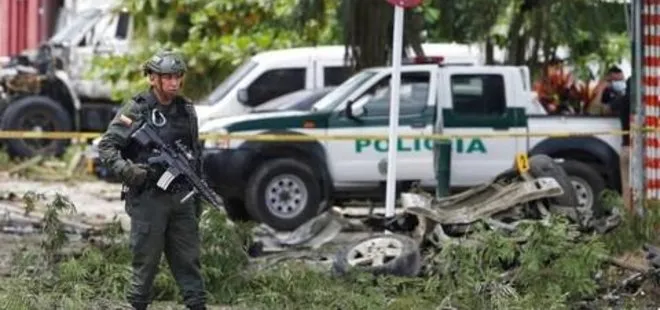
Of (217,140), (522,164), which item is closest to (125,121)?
(522,164)

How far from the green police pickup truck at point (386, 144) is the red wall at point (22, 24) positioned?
1465 cm

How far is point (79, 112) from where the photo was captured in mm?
25734

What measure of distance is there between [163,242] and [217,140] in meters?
6.73

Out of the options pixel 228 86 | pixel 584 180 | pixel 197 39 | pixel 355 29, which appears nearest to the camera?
pixel 584 180

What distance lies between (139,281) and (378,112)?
7270 mm

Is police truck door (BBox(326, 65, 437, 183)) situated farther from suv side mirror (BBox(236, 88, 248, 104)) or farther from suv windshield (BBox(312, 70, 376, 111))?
suv side mirror (BBox(236, 88, 248, 104))

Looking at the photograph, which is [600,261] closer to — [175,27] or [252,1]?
[252,1]

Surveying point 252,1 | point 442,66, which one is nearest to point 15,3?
point 252,1

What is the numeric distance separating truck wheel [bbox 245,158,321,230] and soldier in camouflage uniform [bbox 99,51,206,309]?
21.8ft

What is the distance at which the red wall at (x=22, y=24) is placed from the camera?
103ft

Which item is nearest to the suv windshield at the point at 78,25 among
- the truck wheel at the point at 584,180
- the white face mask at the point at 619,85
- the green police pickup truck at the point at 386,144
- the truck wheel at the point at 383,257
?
the green police pickup truck at the point at 386,144

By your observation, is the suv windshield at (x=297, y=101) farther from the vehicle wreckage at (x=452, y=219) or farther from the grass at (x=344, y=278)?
the grass at (x=344, y=278)

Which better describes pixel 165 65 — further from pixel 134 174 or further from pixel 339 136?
pixel 339 136

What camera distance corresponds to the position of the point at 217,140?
16.6 m
